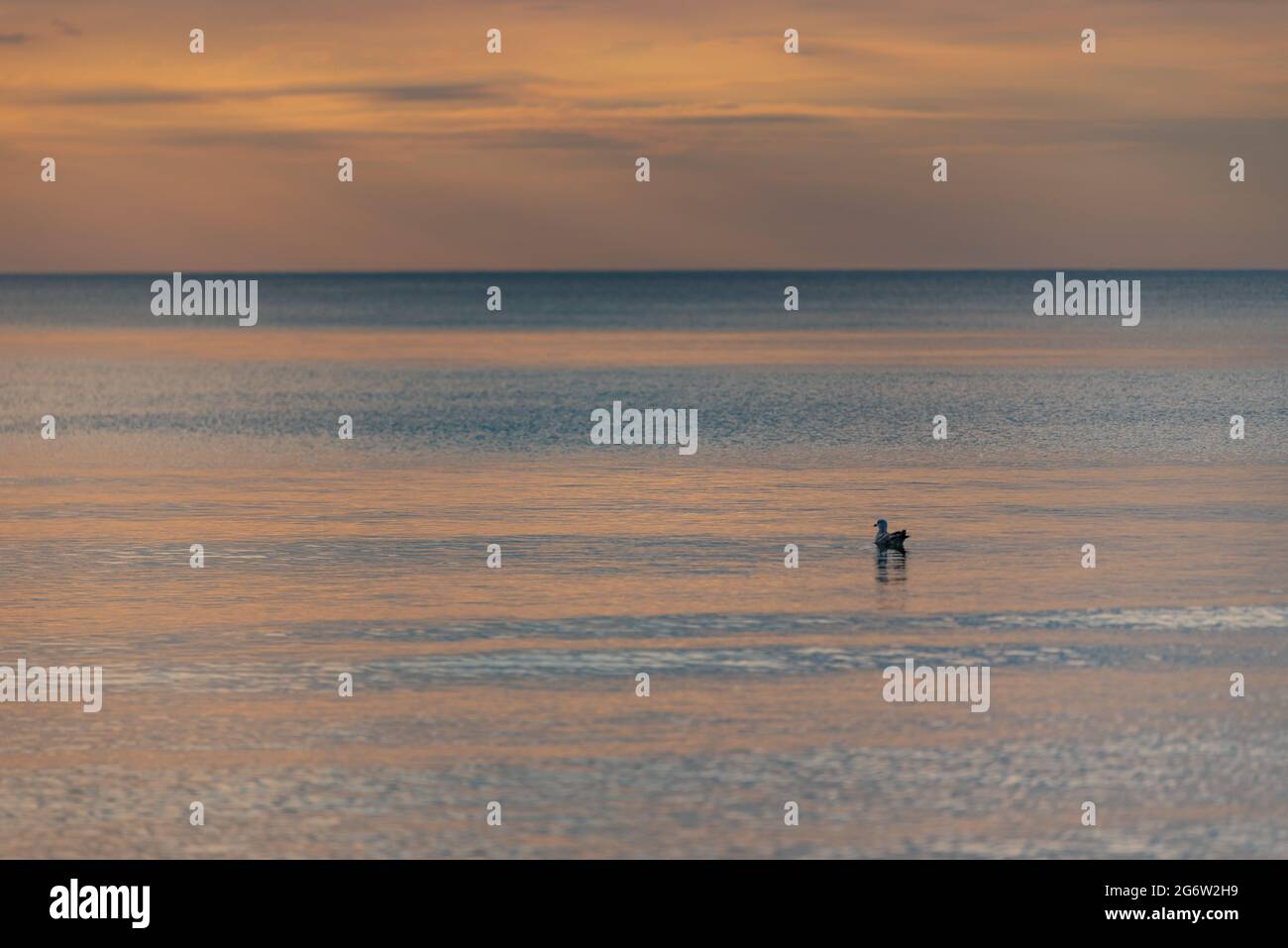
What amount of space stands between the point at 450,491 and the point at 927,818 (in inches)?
1057

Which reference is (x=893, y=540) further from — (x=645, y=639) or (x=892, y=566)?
(x=645, y=639)

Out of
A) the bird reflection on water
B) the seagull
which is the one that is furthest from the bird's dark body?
the bird reflection on water

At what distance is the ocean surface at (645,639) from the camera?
747 inches

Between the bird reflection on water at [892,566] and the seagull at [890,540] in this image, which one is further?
the seagull at [890,540]

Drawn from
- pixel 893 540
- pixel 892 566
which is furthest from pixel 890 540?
pixel 892 566

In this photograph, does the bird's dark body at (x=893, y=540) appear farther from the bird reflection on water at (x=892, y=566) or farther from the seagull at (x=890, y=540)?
the bird reflection on water at (x=892, y=566)

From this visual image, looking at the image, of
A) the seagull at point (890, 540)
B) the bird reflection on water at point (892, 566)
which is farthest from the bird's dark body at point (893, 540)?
the bird reflection on water at point (892, 566)

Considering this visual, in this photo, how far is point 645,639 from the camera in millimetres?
26406

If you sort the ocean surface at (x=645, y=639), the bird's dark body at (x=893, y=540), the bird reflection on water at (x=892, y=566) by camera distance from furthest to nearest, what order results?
the bird's dark body at (x=893, y=540)
the bird reflection on water at (x=892, y=566)
the ocean surface at (x=645, y=639)

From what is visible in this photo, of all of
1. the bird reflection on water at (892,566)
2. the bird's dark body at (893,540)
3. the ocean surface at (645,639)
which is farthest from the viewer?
the bird's dark body at (893,540)
